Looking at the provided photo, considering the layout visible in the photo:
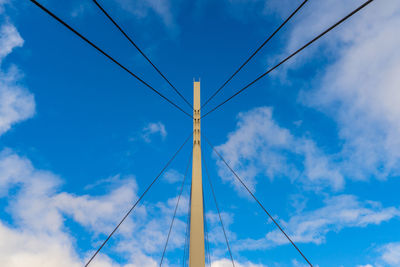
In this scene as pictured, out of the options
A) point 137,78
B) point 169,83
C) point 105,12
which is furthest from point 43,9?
point 169,83

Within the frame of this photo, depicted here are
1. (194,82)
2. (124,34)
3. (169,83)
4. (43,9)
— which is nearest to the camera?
(43,9)

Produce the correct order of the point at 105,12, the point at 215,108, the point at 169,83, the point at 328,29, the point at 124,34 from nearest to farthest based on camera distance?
the point at 328,29 < the point at 105,12 < the point at 124,34 < the point at 169,83 < the point at 215,108

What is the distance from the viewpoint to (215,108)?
15055mm

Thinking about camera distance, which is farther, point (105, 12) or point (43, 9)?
point (105, 12)

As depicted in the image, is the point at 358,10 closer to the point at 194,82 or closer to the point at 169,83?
the point at 169,83

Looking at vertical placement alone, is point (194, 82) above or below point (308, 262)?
above

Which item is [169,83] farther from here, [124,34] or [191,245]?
[191,245]

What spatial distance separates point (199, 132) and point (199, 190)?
3.05 m

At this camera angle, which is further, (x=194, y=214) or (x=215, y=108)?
(x=215, y=108)

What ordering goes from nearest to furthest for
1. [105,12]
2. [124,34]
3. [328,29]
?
[328,29], [105,12], [124,34]

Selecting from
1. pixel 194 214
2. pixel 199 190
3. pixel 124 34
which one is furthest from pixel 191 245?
pixel 124 34

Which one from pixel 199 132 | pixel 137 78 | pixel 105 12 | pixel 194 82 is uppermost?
pixel 194 82

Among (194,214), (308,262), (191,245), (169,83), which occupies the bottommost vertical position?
(308,262)

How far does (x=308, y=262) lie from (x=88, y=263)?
23.3 feet
